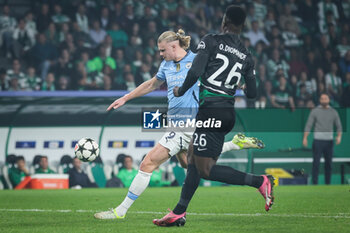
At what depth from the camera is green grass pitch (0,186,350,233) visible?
Result: 643 cm

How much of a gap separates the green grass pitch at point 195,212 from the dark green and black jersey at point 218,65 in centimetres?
138

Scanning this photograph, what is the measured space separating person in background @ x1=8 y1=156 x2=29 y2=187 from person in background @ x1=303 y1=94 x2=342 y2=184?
6.23 m

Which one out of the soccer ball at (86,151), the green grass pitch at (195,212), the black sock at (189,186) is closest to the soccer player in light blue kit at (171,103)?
the green grass pitch at (195,212)

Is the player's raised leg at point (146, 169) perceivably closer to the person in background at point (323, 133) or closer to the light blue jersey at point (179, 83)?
the light blue jersey at point (179, 83)

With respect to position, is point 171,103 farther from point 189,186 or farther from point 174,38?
point 189,186

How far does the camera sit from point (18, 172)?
13844 mm

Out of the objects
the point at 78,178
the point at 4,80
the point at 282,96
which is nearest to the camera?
the point at 78,178

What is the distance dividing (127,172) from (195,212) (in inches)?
244

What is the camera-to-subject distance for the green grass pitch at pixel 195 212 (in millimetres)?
6430

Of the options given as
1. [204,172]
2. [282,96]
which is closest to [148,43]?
[282,96]

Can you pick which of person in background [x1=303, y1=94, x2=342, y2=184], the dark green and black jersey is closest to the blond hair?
the dark green and black jersey

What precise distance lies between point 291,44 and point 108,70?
6.14m

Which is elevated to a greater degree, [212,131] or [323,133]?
[212,131]

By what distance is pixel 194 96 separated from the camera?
24.6 feet
